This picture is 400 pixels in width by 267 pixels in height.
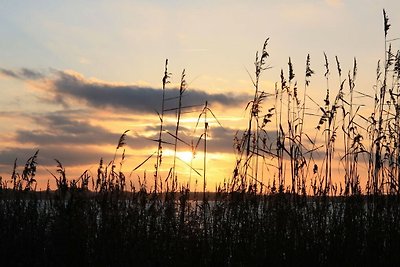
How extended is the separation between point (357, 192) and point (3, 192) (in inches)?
175

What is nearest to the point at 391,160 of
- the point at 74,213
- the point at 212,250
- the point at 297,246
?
the point at 297,246

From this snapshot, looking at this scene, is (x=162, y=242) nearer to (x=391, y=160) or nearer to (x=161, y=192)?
(x=161, y=192)

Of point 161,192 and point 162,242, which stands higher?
point 161,192

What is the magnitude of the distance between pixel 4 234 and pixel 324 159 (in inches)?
150

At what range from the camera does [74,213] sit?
22.2 ft

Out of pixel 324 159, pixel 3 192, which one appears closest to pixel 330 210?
pixel 324 159

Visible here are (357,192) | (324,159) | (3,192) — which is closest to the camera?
(357,192)

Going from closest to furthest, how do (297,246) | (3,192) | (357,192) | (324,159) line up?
(297,246)
(357,192)
(324,159)
(3,192)

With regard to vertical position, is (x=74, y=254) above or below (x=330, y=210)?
below

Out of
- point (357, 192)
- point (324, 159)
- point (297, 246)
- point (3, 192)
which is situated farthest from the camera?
point (3, 192)

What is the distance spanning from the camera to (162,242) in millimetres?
6672

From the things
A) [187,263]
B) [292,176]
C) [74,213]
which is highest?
[292,176]

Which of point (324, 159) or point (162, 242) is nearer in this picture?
point (162, 242)

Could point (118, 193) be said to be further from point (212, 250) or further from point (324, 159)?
point (324, 159)
